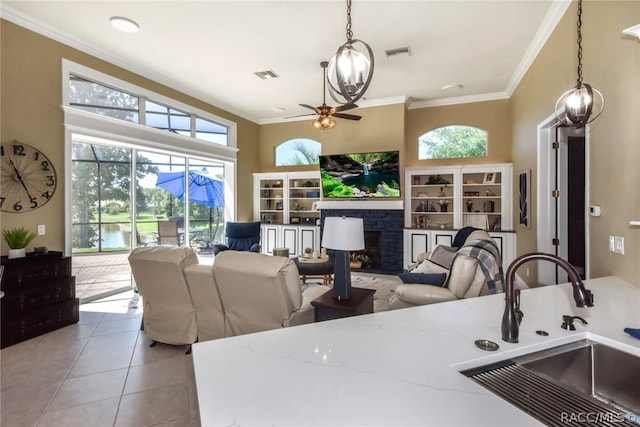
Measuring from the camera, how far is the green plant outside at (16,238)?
3.18 m

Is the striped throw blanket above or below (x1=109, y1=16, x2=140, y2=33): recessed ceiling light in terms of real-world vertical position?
below

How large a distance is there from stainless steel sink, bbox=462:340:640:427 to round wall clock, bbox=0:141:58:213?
178 inches

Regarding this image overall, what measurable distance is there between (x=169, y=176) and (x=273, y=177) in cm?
255

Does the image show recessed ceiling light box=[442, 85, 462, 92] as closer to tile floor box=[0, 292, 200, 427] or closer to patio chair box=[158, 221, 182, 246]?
patio chair box=[158, 221, 182, 246]

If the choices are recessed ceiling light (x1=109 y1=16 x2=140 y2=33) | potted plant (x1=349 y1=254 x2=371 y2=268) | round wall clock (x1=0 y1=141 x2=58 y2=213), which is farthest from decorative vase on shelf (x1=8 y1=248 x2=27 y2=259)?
potted plant (x1=349 y1=254 x2=371 y2=268)

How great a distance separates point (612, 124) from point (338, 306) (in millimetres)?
2417

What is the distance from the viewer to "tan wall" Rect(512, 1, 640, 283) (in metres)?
1.99

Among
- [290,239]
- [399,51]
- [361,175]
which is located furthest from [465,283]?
[290,239]

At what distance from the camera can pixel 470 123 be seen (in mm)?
6129

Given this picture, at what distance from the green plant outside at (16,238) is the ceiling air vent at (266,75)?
3.70 m

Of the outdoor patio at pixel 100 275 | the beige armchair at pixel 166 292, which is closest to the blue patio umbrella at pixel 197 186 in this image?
the outdoor patio at pixel 100 275

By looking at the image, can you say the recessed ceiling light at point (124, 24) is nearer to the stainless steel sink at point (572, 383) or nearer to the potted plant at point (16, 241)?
the potted plant at point (16, 241)

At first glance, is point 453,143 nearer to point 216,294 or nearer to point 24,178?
point 216,294

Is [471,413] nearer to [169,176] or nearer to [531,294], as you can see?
[531,294]
